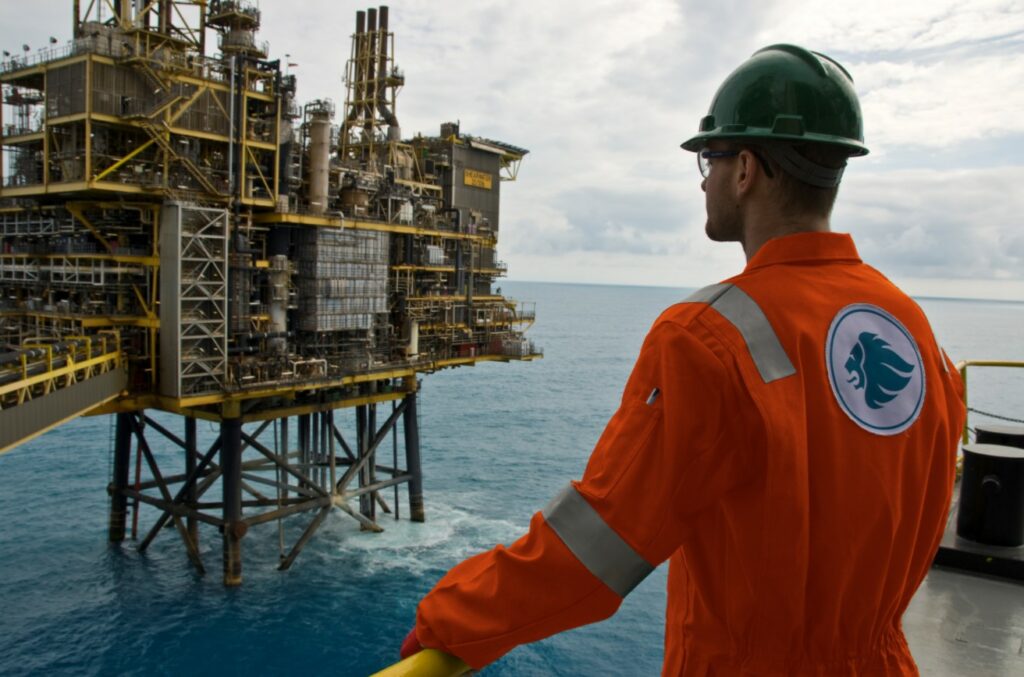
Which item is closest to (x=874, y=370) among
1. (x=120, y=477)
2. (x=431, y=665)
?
(x=431, y=665)

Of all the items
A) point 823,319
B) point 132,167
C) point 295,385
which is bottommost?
point 295,385

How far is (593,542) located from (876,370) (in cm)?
89

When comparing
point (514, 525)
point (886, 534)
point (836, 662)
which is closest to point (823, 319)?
point (886, 534)

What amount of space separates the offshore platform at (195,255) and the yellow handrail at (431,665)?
54.1 feet

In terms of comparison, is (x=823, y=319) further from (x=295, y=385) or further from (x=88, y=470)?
(x=88, y=470)

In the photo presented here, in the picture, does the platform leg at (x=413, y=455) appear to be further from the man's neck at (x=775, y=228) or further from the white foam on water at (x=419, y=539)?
the man's neck at (x=775, y=228)

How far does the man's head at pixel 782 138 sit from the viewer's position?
2375mm

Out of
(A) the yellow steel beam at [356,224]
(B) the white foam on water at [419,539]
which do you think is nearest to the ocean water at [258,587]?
(B) the white foam on water at [419,539]

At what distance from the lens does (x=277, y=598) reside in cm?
2331

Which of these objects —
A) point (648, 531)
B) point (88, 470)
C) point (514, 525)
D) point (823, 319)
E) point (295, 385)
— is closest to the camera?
point (648, 531)

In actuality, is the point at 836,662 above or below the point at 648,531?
below

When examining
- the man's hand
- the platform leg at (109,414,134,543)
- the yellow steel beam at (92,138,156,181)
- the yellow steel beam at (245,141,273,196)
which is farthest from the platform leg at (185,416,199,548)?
the man's hand

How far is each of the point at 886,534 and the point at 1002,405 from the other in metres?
70.2

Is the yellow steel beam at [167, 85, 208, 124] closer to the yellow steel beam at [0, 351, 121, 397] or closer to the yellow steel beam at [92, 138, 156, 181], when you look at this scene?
the yellow steel beam at [92, 138, 156, 181]
